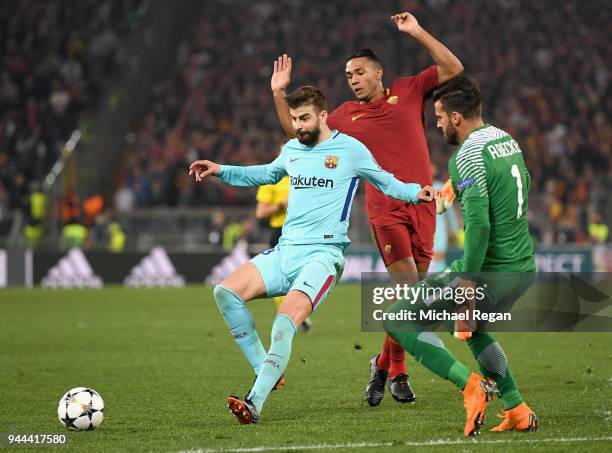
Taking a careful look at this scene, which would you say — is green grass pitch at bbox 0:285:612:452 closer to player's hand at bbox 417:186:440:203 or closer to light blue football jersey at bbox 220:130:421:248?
light blue football jersey at bbox 220:130:421:248

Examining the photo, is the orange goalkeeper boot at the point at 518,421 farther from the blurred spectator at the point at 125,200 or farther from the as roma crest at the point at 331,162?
the blurred spectator at the point at 125,200

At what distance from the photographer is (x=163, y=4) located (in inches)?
1305

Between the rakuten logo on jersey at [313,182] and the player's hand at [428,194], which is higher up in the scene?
the rakuten logo on jersey at [313,182]

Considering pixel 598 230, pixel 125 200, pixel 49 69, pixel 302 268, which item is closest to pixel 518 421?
pixel 302 268

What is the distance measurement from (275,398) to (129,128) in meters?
23.4

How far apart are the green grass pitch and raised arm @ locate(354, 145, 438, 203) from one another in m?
1.50

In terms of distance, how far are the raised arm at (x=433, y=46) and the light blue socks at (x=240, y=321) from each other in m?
2.25

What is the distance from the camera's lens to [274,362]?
7.13 m

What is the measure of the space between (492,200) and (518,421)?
137cm

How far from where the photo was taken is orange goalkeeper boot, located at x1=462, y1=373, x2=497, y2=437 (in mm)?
6484

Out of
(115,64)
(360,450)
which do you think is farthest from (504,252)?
(115,64)

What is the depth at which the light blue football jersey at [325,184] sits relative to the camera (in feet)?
24.8

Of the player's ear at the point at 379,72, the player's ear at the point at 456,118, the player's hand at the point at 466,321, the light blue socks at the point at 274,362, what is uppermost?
the player's ear at the point at 379,72

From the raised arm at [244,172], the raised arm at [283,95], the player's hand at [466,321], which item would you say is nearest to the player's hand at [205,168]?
the raised arm at [244,172]
